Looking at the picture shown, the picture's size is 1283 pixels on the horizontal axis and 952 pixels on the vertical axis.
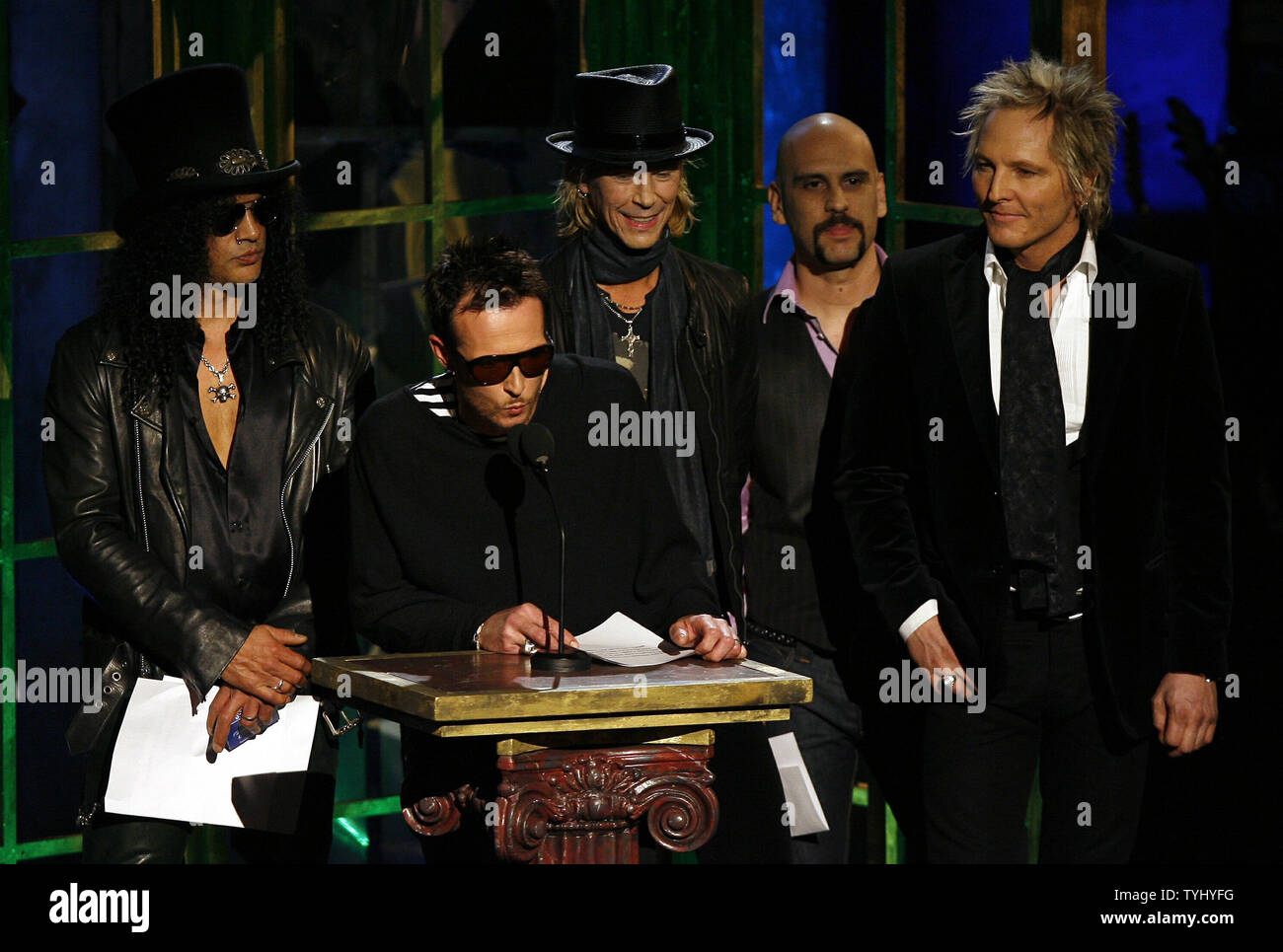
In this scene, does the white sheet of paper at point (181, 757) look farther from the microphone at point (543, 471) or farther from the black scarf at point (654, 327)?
the black scarf at point (654, 327)

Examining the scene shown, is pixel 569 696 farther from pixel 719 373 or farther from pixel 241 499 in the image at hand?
pixel 719 373

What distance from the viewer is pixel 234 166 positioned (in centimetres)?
433

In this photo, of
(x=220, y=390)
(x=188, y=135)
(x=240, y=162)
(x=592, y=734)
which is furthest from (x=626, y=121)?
(x=592, y=734)

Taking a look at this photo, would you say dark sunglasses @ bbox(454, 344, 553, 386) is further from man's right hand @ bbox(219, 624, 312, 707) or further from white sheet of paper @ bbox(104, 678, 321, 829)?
white sheet of paper @ bbox(104, 678, 321, 829)

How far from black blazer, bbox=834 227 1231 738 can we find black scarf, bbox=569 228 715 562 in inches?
19.4

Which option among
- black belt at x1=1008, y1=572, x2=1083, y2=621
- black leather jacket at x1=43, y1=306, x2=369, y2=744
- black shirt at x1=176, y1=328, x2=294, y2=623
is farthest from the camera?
black shirt at x1=176, y1=328, x2=294, y2=623

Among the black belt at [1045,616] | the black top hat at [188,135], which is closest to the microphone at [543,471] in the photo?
the black belt at [1045,616]

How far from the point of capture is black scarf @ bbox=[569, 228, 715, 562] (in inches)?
175

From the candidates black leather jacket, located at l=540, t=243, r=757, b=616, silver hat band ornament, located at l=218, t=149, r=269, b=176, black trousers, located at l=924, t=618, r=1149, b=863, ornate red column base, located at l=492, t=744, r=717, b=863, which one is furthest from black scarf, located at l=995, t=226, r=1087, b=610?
silver hat band ornament, located at l=218, t=149, r=269, b=176

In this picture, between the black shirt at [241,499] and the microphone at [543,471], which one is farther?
the black shirt at [241,499]

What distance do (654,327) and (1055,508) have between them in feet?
3.67

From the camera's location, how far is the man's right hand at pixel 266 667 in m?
4.09

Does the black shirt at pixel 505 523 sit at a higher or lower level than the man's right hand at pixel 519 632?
higher

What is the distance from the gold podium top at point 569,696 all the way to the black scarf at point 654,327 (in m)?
1.04
